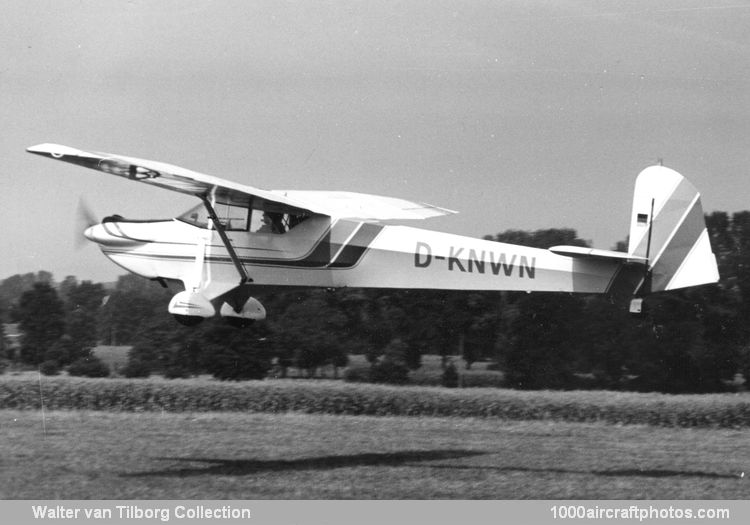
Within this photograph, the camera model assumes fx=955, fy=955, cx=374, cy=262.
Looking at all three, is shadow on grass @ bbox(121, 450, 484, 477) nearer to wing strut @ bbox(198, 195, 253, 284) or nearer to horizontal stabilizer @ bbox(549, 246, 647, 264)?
wing strut @ bbox(198, 195, 253, 284)

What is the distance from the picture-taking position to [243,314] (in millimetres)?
12344

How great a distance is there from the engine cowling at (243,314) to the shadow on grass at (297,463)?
1867mm

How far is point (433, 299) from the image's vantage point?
21688mm

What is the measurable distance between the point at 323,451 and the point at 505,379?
365 inches

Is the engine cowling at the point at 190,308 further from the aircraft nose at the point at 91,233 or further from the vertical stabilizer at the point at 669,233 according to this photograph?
the vertical stabilizer at the point at 669,233

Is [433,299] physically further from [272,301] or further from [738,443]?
[738,443]

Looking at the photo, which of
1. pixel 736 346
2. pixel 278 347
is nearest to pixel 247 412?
pixel 278 347

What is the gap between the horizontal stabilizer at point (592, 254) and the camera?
1113 cm

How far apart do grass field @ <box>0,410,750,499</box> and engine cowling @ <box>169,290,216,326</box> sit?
5.46 ft

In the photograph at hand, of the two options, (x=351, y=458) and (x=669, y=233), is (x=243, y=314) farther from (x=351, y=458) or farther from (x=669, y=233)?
(x=669, y=233)

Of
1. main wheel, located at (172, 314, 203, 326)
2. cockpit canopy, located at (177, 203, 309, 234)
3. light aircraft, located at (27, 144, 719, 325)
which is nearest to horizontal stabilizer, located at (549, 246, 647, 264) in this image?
light aircraft, located at (27, 144, 719, 325)

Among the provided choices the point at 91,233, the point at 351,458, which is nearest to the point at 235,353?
the point at 91,233

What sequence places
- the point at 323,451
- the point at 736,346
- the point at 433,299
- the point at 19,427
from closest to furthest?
the point at 323,451
the point at 19,427
the point at 736,346
the point at 433,299

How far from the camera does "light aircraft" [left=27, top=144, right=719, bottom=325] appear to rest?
446 inches
